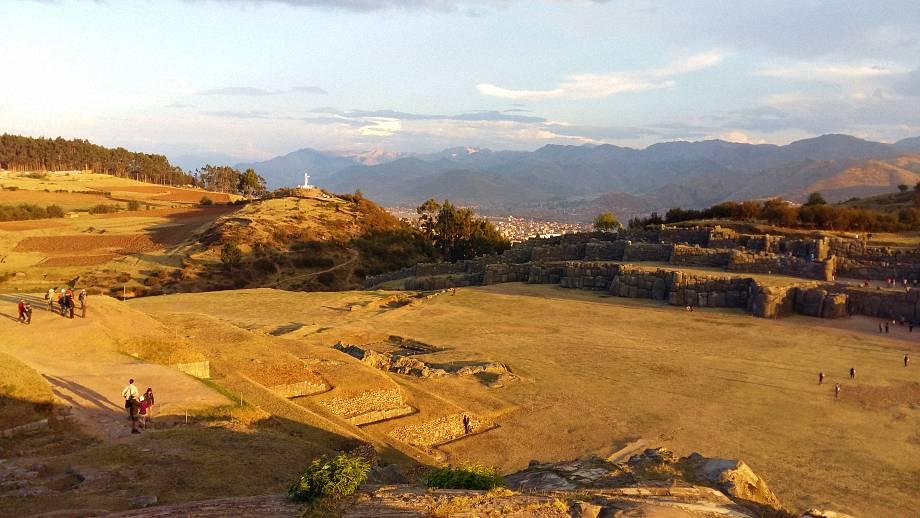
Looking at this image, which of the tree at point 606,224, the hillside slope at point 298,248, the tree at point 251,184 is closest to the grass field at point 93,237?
the hillside slope at point 298,248

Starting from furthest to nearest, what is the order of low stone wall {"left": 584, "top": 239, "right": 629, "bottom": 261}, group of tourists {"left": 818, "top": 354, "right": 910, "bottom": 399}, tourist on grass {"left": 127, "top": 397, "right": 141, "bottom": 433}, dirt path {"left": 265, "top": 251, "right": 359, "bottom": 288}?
1. dirt path {"left": 265, "top": 251, "right": 359, "bottom": 288}
2. low stone wall {"left": 584, "top": 239, "right": 629, "bottom": 261}
3. group of tourists {"left": 818, "top": 354, "right": 910, "bottom": 399}
4. tourist on grass {"left": 127, "top": 397, "right": 141, "bottom": 433}

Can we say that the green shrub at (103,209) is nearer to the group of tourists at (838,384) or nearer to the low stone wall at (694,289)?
the low stone wall at (694,289)

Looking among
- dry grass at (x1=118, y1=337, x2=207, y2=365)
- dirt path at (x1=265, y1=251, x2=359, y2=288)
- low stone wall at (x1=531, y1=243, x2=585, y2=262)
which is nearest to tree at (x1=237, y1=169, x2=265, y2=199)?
dirt path at (x1=265, y1=251, x2=359, y2=288)

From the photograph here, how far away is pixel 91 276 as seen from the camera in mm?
57906

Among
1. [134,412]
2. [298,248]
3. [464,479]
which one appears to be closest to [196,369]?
[134,412]

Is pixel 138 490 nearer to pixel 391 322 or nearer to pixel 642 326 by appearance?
pixel 391 322

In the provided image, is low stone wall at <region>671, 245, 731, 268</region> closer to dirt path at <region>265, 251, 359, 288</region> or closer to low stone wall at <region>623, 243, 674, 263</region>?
low stone wall at <region>623, 243, 674, 263</region>

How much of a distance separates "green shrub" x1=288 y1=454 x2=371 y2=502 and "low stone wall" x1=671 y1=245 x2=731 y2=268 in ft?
142

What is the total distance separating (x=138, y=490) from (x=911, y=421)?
2577 cm

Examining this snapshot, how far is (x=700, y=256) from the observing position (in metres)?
48.6

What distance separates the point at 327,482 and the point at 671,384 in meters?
20.6

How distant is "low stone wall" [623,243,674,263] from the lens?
5166cm

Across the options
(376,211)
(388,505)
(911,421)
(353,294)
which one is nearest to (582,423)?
(911,421)

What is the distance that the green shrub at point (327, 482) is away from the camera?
31.3ft
